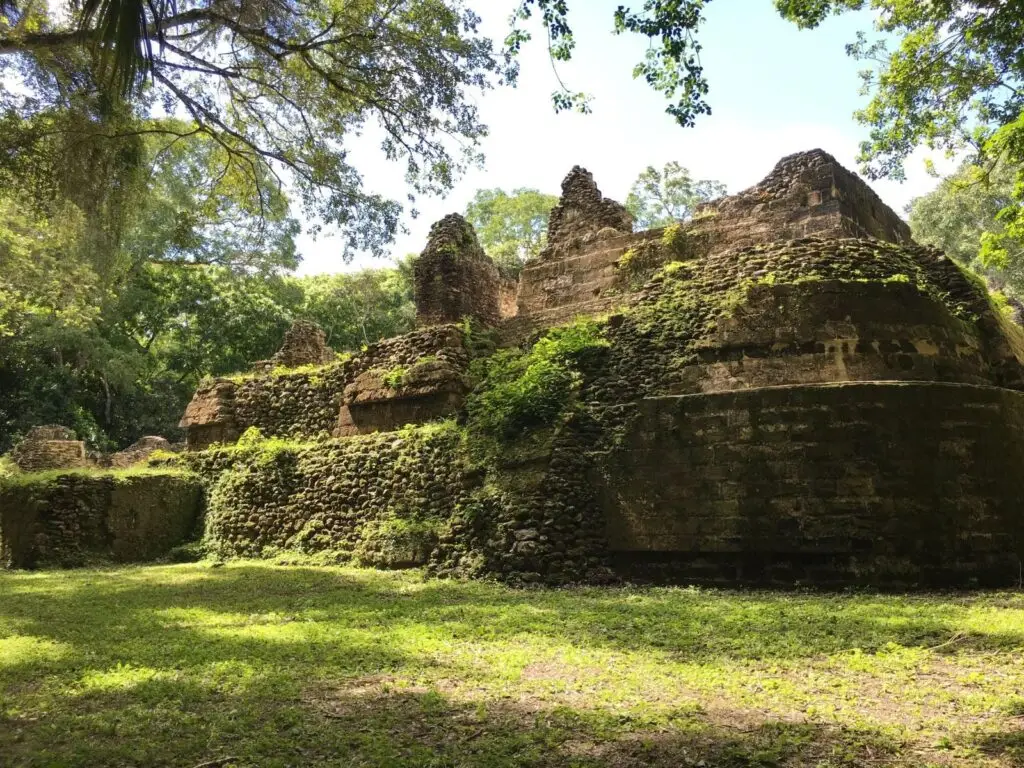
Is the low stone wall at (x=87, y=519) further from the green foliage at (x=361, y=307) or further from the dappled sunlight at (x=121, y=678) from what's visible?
the green foliage at (x=361, y=307)

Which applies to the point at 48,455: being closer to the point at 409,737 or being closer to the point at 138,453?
the point at 138,453

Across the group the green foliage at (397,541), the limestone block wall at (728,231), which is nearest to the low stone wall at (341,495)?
the green foliage at (397,541)

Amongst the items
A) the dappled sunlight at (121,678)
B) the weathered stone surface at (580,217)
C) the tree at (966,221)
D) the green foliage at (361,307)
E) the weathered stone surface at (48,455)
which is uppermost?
the tree at (966,221)

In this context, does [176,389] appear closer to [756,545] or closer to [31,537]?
[31,537]

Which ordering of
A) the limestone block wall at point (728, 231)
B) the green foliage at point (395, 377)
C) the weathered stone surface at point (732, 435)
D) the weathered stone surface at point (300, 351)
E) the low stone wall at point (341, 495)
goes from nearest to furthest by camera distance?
the weathered stone surface at point (732, 435)
the low stone wall at point (341, 495)
the limestone block wall at point (728, 231)
the green foliage at point (395, 377)
the weathered stone surface at point (300, 351)

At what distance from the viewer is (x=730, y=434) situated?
26.2 feet

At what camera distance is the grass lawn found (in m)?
3.29

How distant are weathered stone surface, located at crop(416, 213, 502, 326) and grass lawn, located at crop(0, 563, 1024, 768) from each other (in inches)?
253

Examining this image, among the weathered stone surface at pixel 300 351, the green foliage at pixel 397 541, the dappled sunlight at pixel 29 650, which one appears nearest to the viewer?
the dappled sunlight at pixel 29 650

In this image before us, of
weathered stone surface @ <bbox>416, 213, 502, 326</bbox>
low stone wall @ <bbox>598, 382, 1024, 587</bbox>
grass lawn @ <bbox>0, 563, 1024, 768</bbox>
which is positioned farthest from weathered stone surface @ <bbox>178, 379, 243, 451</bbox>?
low stone wall @ <bbox>598, 382, 1024, 587</bbox>

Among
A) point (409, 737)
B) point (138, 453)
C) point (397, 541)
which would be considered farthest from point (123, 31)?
point (138, 453)

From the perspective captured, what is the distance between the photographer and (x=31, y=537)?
1166cm

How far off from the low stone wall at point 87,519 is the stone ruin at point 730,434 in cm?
121

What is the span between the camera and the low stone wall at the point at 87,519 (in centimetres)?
1169
